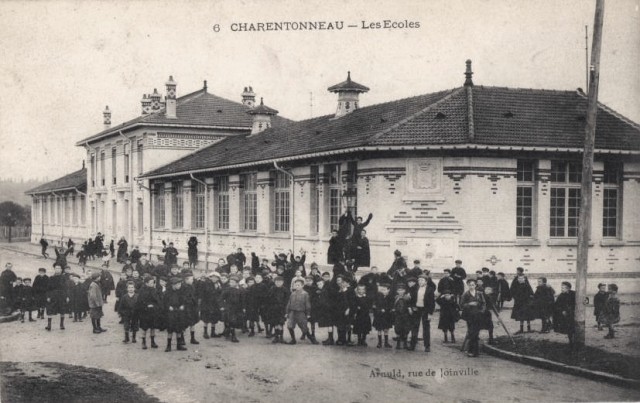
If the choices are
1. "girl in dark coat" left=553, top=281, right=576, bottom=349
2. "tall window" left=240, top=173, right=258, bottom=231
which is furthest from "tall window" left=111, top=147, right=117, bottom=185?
"girl in dark coat" left=553, top=281, right=576, bottom=349

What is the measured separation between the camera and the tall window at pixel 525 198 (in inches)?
763

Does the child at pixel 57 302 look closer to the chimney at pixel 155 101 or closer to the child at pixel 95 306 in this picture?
the child at pixel 95 306

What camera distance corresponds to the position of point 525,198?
19500 millimetres

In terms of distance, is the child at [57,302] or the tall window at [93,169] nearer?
the child at [57,302]

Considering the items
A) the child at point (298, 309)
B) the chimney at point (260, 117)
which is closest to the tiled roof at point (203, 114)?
the chimney at point (260, 117)

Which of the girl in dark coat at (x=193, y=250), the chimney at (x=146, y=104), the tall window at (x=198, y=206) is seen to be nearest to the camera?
the girl in dark coat at (x=193, y=250)

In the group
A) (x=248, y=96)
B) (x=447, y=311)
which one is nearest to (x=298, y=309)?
(x=447, y=311)

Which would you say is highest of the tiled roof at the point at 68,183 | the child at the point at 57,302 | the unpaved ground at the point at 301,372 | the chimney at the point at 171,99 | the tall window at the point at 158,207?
the chimney at the point at 171,99

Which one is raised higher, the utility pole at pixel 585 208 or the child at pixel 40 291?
the utility pole at pixel 585 208

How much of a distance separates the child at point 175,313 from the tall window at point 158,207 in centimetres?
2290

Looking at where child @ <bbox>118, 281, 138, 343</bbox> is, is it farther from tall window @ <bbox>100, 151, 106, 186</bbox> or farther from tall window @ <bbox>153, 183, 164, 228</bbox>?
tall window @ <bbox>100, 151, 106, 186</bbox>

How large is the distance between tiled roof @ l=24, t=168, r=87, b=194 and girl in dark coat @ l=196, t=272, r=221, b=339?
34957 millimetres

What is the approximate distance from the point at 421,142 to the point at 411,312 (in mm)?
6706

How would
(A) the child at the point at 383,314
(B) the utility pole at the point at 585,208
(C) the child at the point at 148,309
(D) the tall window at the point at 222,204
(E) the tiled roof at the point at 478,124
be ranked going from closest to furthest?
(B) the utility pole at the point at 585,208 < (A) the child at the point at 383,314 < (C) the child at the point at 148,309 < (E) the tiled roof at the point at 478,124 < (D) the tall window at the point at 222,204
